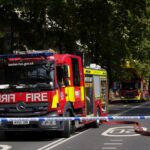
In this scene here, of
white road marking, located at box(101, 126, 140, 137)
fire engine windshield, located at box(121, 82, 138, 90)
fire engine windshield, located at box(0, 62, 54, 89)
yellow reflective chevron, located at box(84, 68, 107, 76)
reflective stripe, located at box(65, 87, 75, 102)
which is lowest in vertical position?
white road marking, located at box(101, 126, 140, 137)

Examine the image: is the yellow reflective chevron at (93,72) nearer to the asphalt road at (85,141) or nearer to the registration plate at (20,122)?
the asphalt road at (85,141)

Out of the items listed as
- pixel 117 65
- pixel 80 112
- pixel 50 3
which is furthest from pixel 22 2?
pixel 117 65

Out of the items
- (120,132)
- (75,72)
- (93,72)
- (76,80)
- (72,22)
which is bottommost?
(120,132)

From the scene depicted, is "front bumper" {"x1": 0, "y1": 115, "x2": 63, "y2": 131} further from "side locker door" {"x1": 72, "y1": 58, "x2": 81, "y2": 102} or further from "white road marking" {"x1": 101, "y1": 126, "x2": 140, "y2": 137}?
"white road marking" {"x1": 101, "y1": 126, "x2": 140, "y2": 137}

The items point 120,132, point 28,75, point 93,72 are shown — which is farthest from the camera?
point 93,72

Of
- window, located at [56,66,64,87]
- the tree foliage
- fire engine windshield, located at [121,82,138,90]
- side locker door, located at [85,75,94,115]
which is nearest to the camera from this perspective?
window, located at [56,66,64,87]

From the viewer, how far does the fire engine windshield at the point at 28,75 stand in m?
16.4

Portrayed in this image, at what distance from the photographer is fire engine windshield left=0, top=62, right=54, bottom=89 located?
16.4 m

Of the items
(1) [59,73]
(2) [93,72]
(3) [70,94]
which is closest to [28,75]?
(1) [59,73]

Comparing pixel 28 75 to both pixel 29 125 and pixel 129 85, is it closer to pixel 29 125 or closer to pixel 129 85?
pixel 29 125

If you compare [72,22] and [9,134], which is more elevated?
[72,22]

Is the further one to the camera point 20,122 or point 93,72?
point 93,72

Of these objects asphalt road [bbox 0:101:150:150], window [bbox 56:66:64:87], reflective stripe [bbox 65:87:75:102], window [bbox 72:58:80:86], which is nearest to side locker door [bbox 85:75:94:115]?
asphalt road [bbox 0:101:150:150]

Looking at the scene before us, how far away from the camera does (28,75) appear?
1662 cm
